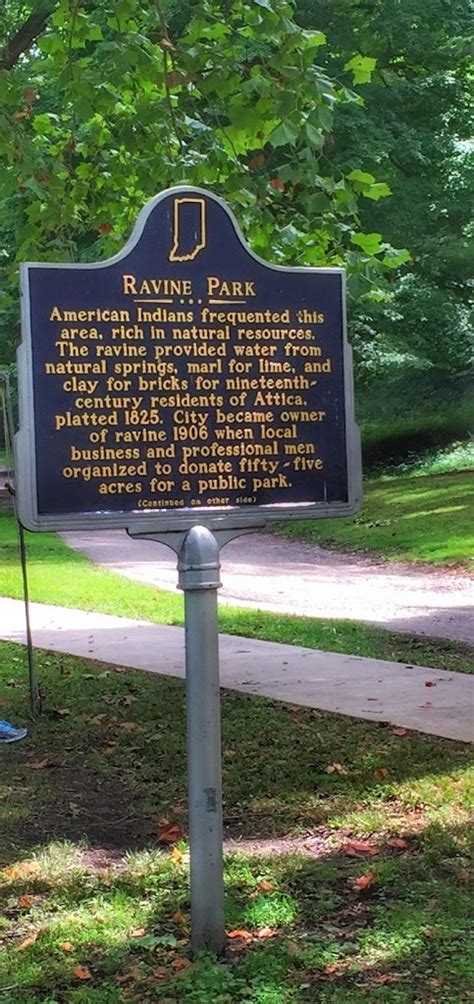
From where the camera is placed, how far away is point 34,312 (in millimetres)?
4445

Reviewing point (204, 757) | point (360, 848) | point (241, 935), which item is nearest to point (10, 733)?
point (360, 848)

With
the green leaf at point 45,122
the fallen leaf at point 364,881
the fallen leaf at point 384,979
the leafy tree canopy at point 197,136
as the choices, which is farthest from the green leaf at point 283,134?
the fallen leaf at point 384,979

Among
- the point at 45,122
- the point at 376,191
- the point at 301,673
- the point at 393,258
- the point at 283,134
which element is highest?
the point at 45,122

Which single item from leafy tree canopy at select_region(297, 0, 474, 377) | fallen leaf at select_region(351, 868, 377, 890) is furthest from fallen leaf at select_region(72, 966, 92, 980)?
leafy tree canopy at select_region(297, 0, 474, 377)

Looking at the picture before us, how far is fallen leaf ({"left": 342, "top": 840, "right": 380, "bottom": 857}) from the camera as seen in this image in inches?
212

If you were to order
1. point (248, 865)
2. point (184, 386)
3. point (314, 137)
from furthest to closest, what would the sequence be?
1. point (314, 137)
2. point (248, 865)
3. point (184, 386)

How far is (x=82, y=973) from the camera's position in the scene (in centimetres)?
425

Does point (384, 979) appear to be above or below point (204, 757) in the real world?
below

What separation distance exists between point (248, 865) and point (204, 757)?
1.05 meters

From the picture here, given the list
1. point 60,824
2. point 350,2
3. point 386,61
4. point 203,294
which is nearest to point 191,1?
point 203,294

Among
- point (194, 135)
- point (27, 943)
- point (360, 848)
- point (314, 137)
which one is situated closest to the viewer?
point (27, 943)

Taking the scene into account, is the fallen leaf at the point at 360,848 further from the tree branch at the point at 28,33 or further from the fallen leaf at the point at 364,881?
the tree branch at the point at 28,33

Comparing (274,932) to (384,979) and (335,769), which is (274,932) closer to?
(384,979)

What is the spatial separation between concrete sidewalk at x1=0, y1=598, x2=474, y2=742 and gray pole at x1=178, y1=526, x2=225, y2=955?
285cm
